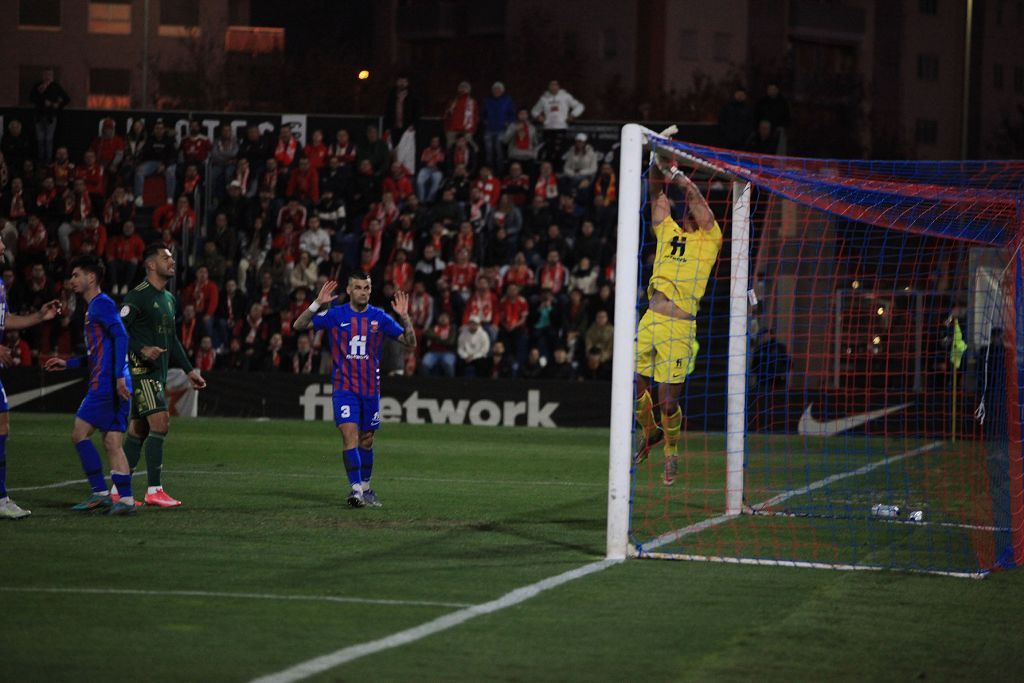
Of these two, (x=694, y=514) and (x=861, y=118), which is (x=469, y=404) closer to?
(x=694, y=514)

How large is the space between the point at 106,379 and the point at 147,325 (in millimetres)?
637

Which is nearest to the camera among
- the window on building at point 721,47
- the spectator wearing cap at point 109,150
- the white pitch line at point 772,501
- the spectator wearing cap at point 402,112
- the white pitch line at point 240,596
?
the white pitch line at point 240,596

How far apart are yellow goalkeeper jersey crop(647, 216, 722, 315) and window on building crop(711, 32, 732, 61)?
57467mm

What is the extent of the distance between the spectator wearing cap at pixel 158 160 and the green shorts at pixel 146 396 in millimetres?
17389

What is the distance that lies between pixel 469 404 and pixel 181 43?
44.3 meters

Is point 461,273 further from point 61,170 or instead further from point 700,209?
point 700,209

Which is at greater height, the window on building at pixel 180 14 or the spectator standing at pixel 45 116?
the window on building at pixel 180 14

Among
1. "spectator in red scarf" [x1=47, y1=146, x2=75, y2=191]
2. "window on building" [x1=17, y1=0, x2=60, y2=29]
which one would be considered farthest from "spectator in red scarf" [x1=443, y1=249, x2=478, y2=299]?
"window on building" [x1=17, y1=0, x2=60, y2=29]

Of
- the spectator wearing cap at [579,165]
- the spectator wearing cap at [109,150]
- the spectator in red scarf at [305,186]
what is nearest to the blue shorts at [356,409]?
the spectator wearing cap at [579,165]

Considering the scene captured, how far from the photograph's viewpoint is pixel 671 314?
40.7 ft

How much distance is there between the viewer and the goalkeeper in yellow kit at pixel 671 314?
40.0ft

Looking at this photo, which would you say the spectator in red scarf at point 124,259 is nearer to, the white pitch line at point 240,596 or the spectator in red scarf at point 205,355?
the spectator in red scarf at point 205,355

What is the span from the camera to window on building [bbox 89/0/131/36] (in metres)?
67.1

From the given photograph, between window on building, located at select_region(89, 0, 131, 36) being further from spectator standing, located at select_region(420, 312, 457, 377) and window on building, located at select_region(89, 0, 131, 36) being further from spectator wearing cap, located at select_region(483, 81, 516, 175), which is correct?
spectator standing, located at select_region(420, 312, 457, 377)
